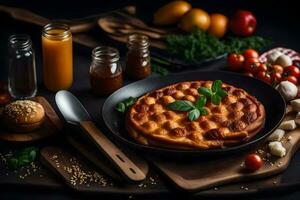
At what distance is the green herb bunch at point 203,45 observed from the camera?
4.66 m

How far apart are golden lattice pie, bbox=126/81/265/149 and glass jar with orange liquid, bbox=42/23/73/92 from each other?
0.59m

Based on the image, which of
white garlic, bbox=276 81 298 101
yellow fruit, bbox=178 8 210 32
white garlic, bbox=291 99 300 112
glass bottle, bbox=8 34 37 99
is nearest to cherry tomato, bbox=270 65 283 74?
white garlic, bbox=276 81 298 101

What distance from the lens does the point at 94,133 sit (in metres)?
3.66

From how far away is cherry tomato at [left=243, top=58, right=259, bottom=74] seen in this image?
4.60 m

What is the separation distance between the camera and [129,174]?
3.39 metres

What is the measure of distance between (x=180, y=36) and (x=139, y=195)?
1.68m

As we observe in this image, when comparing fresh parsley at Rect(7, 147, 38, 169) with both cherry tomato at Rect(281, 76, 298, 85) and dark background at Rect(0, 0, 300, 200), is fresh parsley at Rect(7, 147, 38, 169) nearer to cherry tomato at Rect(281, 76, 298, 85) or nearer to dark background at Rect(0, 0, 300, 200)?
dark background at Rect(0, 0, 300, 200)

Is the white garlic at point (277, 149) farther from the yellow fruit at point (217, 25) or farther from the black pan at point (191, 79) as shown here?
the yellow fruit at point (217, 25)

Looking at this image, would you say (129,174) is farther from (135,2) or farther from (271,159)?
(135,2)

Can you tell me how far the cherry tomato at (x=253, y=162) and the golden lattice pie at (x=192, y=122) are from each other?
114 millimetres

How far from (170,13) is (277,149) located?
5.73 ft

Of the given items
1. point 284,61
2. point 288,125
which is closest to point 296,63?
point 284,61

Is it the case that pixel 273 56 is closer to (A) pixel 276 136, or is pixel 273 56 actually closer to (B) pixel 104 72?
(A) pixel 276 136

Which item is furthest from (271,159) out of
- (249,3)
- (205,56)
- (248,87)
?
(249,3)
